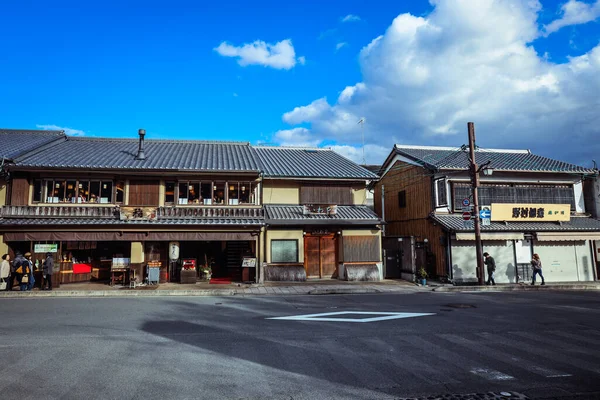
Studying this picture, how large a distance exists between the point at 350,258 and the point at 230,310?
1054 cm

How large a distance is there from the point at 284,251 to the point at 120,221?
8.55 m

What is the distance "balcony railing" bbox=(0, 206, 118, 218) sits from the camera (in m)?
19.0

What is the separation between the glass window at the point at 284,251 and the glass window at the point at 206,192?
167 inches

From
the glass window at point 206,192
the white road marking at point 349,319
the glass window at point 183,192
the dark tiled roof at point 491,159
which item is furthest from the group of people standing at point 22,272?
the dark tiled roof at point 491,159

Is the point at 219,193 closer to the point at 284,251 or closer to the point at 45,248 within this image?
the point at 284,251

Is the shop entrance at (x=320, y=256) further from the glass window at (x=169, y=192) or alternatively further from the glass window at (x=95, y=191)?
the glass window at (x=95, y=191)

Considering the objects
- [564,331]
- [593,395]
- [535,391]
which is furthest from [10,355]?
[564,331]

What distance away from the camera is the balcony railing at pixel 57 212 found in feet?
62.2

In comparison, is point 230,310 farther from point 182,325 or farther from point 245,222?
point 245,222

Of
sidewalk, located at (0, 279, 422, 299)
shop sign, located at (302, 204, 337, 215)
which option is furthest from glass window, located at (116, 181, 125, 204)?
shop sign, located at (302, 204, 337, 215)

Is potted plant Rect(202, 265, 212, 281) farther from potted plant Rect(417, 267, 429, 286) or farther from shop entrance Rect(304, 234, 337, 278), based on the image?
potted plant Rect(417, 267, 429, 286)

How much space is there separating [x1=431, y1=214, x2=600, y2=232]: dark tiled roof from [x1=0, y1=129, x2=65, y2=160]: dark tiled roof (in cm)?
2304

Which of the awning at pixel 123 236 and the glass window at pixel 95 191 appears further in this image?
the glass window at pixel 95 191

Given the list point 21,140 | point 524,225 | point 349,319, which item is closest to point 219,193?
point 349,319
